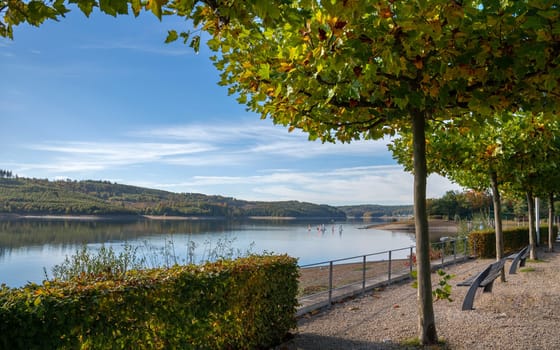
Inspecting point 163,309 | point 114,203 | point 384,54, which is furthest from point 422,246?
point 114,203

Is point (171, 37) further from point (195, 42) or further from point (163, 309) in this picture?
point (163, 309)

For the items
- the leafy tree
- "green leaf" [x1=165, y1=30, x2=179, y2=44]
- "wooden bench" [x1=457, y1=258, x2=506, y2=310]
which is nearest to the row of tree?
"wooden bench" [x1=457, y1=258, x2=506, y2=310]

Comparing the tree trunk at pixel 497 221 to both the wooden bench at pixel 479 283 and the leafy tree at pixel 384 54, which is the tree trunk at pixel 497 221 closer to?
the wooden bench at pixel 479 283

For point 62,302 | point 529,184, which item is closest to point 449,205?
point 529,184

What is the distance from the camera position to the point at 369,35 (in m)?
3.39

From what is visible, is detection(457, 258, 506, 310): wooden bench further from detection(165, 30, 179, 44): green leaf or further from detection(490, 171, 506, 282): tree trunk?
detection(165, 30, 179, 44): green leaf

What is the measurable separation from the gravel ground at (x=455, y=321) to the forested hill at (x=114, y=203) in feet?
292

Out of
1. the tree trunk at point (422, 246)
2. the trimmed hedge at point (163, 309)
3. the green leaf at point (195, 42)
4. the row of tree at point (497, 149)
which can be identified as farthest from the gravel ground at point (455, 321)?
the green leaf at point (195, 42)

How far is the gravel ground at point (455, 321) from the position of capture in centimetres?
526

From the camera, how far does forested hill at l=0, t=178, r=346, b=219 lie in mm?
89500

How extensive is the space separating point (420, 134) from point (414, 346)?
2.48m

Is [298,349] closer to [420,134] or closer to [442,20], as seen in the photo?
[420,134]

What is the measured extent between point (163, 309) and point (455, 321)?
4.14 meters

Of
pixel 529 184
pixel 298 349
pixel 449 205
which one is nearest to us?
pixel 298 349
